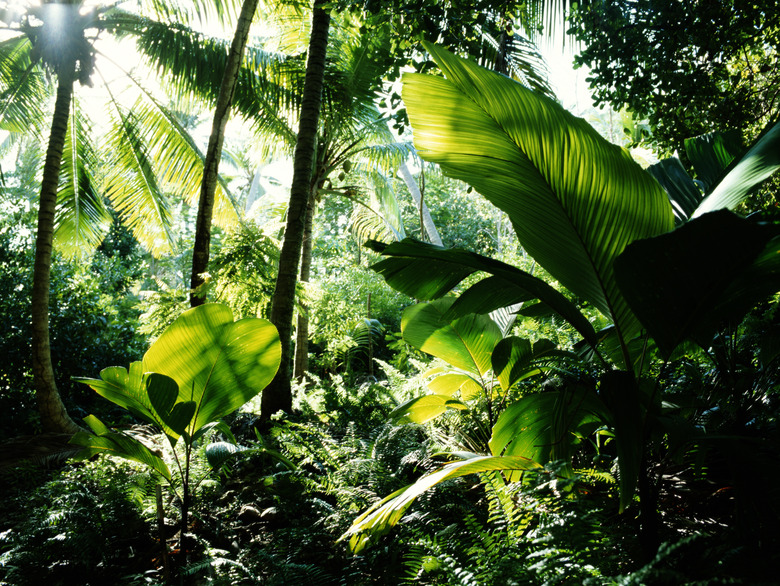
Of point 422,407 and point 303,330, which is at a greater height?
point 303,330

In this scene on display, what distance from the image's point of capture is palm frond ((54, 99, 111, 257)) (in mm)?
6867

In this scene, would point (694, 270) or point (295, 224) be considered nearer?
point (694, 270)

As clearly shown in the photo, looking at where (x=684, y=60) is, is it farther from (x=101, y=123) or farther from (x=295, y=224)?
(x=101, y=123)

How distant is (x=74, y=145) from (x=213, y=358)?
6.67m

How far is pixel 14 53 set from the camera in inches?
286

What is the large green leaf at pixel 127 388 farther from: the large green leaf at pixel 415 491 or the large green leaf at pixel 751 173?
the large green leaf at pixel 751 173

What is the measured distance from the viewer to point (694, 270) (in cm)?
105

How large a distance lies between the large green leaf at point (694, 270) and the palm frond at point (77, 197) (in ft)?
26.5

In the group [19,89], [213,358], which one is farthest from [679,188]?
[19,89]

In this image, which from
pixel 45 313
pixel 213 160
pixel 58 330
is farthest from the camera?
pixel 58 330

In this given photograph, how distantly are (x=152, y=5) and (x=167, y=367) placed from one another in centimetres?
666

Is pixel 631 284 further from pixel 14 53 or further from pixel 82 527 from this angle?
pixel 14 53

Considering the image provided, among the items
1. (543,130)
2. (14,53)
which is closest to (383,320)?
(14,53)

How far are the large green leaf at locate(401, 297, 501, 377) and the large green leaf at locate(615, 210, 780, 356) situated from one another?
4.66 ft
